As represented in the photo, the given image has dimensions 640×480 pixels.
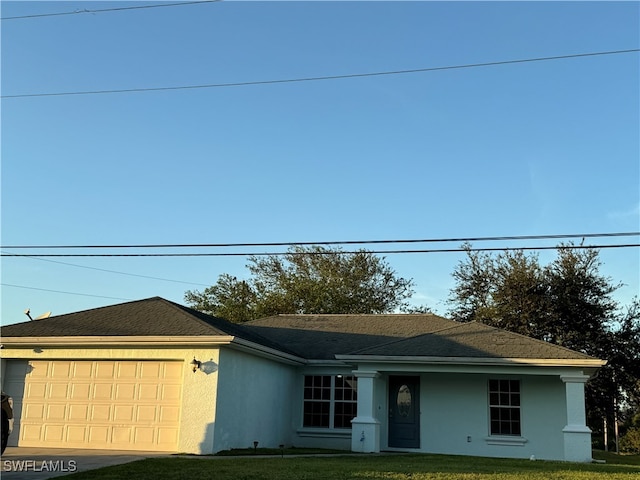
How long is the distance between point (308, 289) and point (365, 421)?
23785 millimetres

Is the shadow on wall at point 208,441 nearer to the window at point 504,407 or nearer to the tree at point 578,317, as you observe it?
the window at point 504,407

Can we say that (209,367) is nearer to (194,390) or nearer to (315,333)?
(194,390)

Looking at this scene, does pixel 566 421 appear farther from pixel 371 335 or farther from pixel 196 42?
pixel 196 42

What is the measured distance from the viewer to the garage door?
1580 centimetres

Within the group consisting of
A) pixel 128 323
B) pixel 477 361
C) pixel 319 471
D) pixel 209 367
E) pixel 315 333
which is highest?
pixel 315 333

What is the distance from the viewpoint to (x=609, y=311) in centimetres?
3003

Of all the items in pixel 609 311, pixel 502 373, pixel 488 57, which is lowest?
pixel 502 373

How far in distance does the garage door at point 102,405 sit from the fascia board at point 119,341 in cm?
57

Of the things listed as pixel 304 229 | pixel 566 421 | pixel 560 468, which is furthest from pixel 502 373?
pixel 304 229

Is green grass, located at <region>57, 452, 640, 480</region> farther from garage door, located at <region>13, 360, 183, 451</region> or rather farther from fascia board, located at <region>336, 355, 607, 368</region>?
fascia board, located at <region>336, 355, 607, 368</region>

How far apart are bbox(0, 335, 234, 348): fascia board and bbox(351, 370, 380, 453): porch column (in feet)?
16.2

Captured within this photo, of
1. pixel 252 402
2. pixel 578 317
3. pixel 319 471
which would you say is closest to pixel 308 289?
pixel 578 317

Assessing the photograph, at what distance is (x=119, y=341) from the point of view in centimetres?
1611

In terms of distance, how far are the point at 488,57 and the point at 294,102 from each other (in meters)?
5.53
